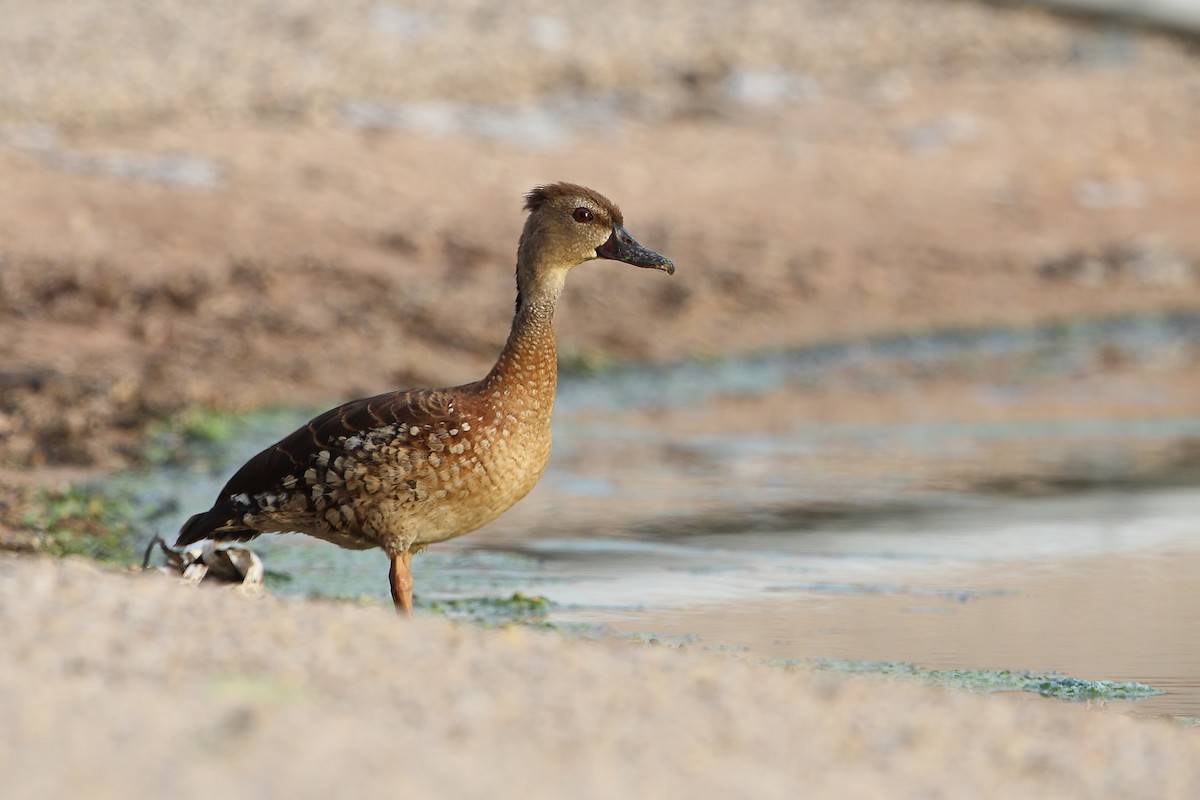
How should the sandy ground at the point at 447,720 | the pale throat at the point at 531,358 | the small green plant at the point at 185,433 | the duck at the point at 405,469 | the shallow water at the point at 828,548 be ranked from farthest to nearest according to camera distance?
1. the small green plant at the point at 185,433
2. the shallow water at the point at 828,548
3. the pale throat at the point at 531,358
4. the duck at the point at 405,469
5. the sandy ground at the point at 447,720

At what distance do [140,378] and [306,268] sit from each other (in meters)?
2.42

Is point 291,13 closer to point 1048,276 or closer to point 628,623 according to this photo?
point 1048,276

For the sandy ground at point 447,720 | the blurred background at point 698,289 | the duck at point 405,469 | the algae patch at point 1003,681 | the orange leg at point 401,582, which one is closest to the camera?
the sandy ground at point 447,720

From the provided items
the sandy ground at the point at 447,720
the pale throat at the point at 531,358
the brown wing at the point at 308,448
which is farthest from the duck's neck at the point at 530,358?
the sandy ground at the point at 447,720

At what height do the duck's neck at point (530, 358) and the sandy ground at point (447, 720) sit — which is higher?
the duck's neck at point (530, 358)

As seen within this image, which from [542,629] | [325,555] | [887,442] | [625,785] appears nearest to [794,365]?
[887,442]

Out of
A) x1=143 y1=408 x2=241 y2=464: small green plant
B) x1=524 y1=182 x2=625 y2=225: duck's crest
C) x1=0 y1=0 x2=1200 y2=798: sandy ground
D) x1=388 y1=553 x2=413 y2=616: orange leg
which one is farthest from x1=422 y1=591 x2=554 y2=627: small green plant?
x1=143 y1=408 x2=241 y2=464: small green plant

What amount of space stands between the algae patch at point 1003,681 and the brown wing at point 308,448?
147cm

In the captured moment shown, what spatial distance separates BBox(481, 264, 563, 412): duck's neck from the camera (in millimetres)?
7039

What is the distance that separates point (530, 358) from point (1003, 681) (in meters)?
1.95

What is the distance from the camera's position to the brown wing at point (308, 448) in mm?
6879

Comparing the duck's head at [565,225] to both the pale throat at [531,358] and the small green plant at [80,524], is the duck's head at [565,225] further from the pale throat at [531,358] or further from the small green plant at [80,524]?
the small green plant at [80,524]

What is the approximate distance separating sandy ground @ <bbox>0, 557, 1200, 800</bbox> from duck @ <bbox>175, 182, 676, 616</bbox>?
128cm

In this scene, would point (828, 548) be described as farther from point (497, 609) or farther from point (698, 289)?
point (698, 289)
